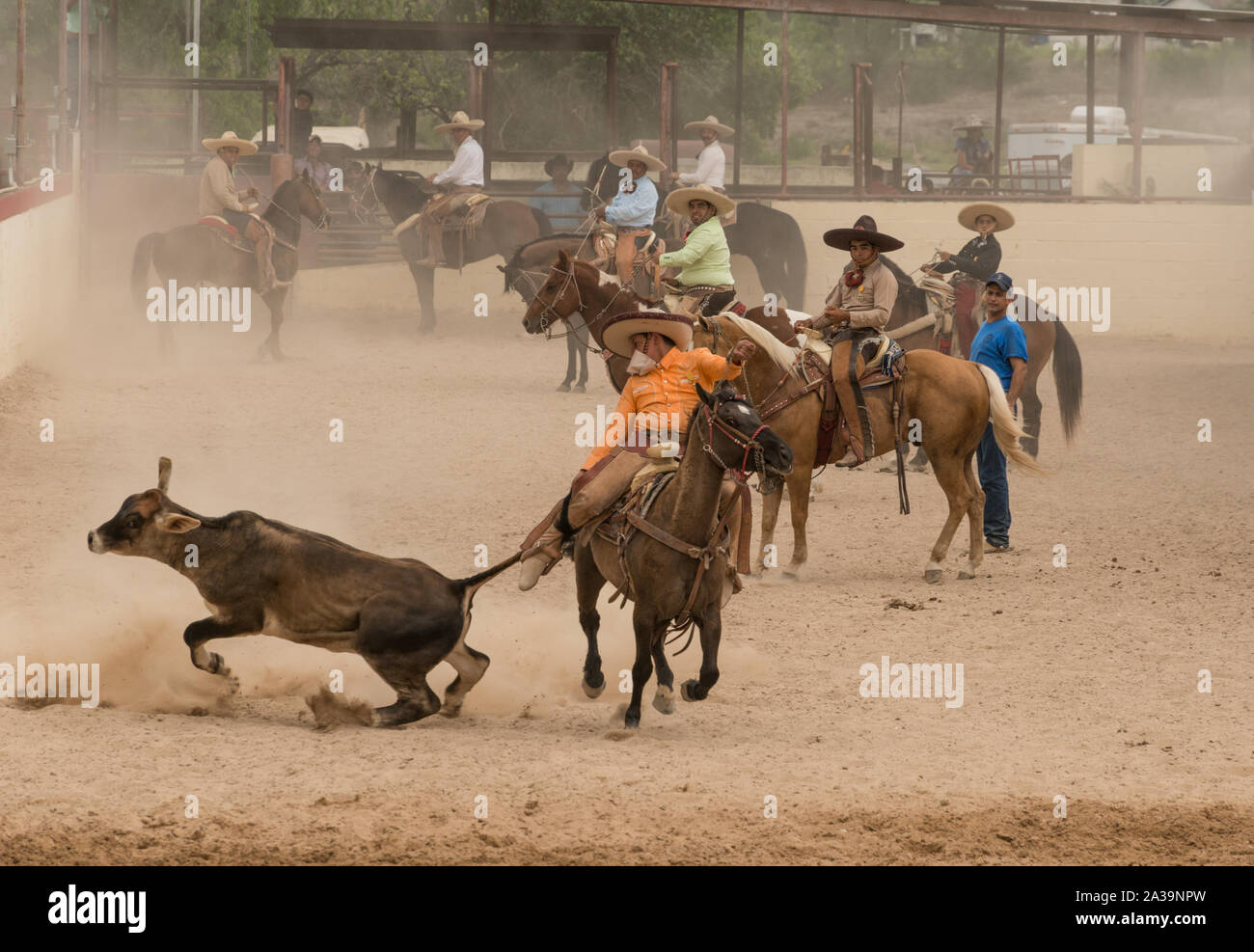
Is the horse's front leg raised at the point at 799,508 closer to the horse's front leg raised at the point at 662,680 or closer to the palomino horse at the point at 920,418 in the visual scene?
the palomino horse at the point at 920,418

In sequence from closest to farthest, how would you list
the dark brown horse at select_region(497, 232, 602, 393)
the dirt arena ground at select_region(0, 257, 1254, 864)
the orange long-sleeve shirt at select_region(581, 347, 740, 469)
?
the dirt arena ground at select_region(0, 257, 1254, 864)
the orange long-sleeve shirt at select_region(581, 347, 740, 469)
the dark brown horse at select_region(497, 232, 602, 393)

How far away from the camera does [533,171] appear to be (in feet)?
111

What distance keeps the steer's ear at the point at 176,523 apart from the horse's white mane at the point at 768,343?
4.30 metres

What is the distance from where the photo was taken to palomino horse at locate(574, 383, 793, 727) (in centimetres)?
675

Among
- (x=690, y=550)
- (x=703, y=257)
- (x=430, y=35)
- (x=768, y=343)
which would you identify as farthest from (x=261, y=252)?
(x=690, y=550)

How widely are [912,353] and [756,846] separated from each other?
228 inches

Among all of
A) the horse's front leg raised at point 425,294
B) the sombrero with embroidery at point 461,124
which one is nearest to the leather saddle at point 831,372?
the sombrero with embroidery at point 461,124

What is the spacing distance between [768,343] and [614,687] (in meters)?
3.00

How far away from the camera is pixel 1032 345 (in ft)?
46.2

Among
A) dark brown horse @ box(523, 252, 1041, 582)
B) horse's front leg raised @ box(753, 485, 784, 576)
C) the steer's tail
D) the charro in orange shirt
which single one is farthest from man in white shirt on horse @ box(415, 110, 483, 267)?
the steer's tail

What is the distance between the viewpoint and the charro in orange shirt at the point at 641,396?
297 inches

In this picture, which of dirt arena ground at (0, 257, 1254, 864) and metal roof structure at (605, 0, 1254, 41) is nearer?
dirt arena ground at (0, 257, 1254, 864)

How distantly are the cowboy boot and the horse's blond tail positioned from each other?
11.4 meters

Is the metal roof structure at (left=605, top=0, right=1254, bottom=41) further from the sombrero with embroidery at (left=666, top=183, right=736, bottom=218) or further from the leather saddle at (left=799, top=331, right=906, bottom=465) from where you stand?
the leather saddle at (left=799, top=331, right=906, bottom=465)
